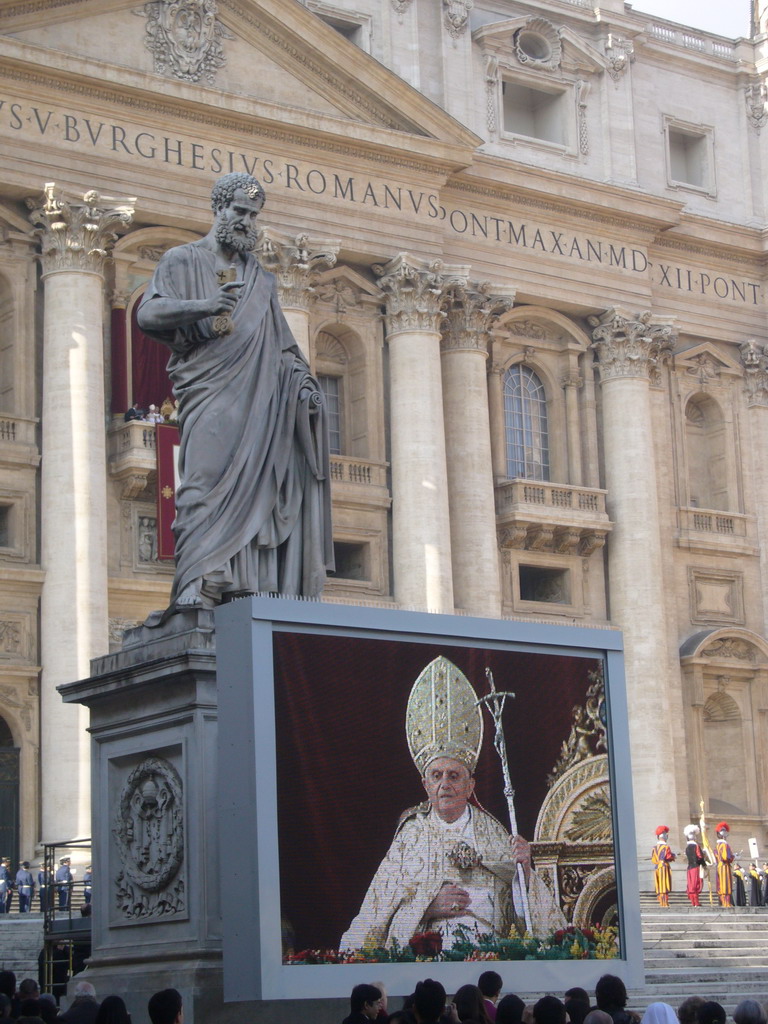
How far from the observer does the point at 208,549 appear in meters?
10.7

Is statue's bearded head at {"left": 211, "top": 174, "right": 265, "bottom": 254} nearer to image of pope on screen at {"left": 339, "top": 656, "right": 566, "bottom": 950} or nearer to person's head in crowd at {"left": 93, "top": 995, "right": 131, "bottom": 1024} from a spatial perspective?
image of pope on screen at {"left": 339, "top": 656, "right": 566, "bottom": 950}

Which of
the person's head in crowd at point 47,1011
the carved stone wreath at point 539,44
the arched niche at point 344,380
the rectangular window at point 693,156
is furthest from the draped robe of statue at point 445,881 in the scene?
the rectangular window at point 693,156

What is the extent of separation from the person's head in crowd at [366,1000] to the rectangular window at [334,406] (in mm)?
26845

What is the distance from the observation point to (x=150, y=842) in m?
10.3

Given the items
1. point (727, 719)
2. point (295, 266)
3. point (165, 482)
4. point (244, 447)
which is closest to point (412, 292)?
point (295, 266)

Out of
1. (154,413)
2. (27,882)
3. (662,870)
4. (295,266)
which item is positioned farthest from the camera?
(295,266)

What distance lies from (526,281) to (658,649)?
7.46 m

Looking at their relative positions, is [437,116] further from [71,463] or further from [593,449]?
[71,463]

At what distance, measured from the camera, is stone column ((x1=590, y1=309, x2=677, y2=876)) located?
3575cm

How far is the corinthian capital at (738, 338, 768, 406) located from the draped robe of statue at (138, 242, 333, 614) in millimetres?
30586

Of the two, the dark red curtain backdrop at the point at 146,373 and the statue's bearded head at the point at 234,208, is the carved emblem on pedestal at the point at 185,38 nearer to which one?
the dark red curtain backdrop at the point at 146,373

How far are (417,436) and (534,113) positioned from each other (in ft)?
30.3

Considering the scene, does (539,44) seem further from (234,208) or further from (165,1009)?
(165,1009)

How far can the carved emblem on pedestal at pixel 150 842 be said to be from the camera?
10.1m
